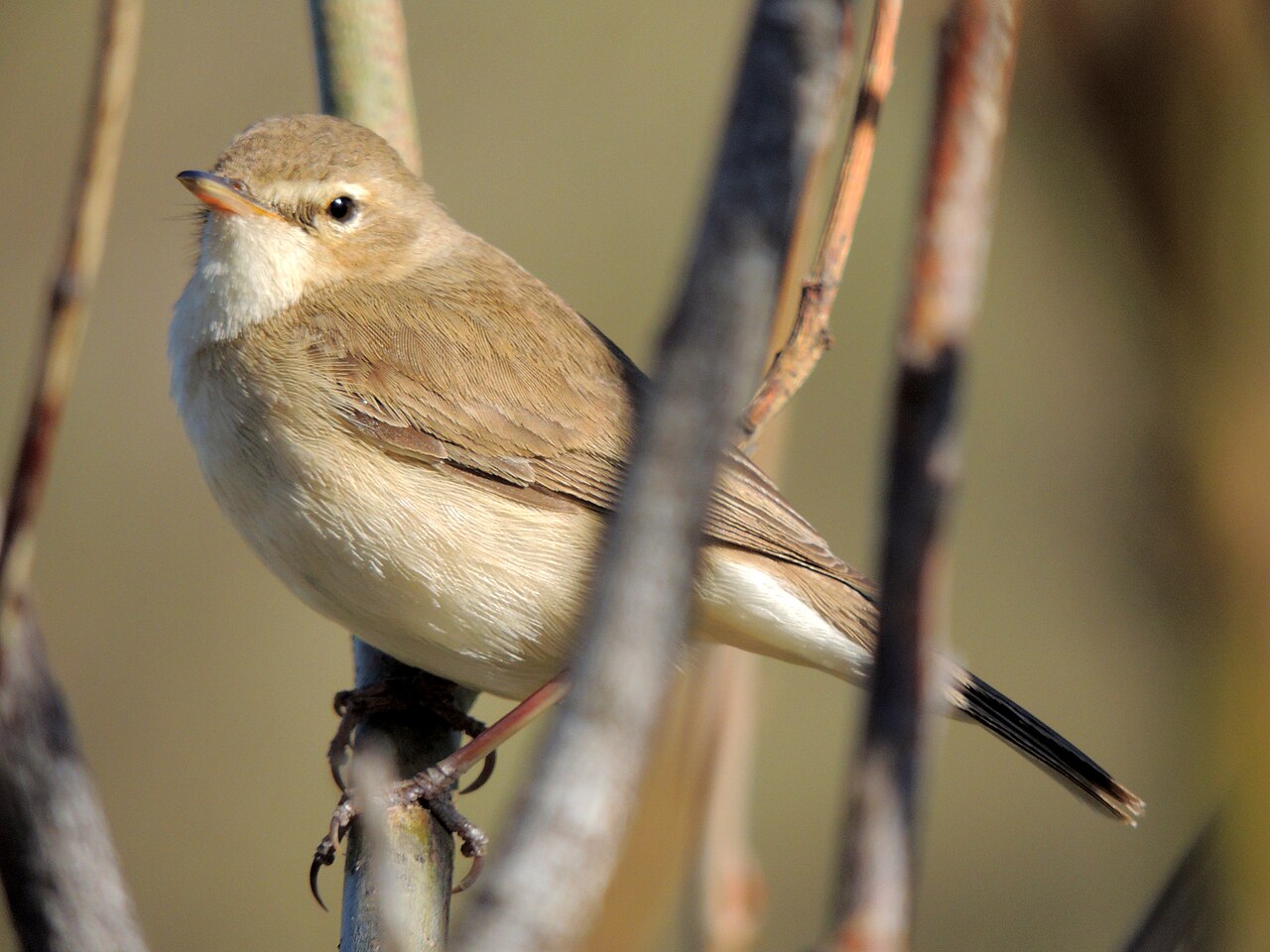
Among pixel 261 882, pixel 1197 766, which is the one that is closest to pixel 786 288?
pixel 1197 766

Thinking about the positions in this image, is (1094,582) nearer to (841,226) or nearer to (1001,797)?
(1001,797)

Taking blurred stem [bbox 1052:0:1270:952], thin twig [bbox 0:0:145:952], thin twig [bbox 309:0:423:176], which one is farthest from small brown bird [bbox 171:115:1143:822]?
blurred stem [bbox 1052:0:1270:952]

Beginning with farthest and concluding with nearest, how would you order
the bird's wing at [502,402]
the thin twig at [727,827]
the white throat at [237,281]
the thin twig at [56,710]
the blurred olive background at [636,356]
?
1. the blurred olive background at [636,356]
2. the white throat at [237,281]
3. the bird's wing at [502,402]
4. the thin twig at [727,827]
5. the thin twig at [56,710]

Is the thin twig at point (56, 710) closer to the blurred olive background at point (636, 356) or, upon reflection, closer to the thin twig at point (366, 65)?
the thin twig at point (366, 65)

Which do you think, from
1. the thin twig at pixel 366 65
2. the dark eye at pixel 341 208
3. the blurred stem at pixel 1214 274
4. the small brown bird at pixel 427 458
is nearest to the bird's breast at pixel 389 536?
the small brown bird at pixel 427 458

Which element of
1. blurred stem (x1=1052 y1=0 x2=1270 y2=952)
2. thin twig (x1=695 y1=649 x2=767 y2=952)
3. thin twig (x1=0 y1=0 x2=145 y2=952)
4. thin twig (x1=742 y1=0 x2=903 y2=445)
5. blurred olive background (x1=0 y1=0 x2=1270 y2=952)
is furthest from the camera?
blurred olive background (x1=0 y1=0 x2=1270 y2=952)

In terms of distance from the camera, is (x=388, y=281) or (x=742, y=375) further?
(x=388, y=281)

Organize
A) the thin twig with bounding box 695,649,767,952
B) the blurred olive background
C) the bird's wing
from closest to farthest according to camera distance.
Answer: the thin twig with bounding box 695,649,767,952 → the bird's wing → the blurred olive background

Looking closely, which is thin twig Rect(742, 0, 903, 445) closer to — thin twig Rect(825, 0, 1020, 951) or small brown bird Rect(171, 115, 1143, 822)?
small brown bird Rect(171, 115, 1143, 822)
